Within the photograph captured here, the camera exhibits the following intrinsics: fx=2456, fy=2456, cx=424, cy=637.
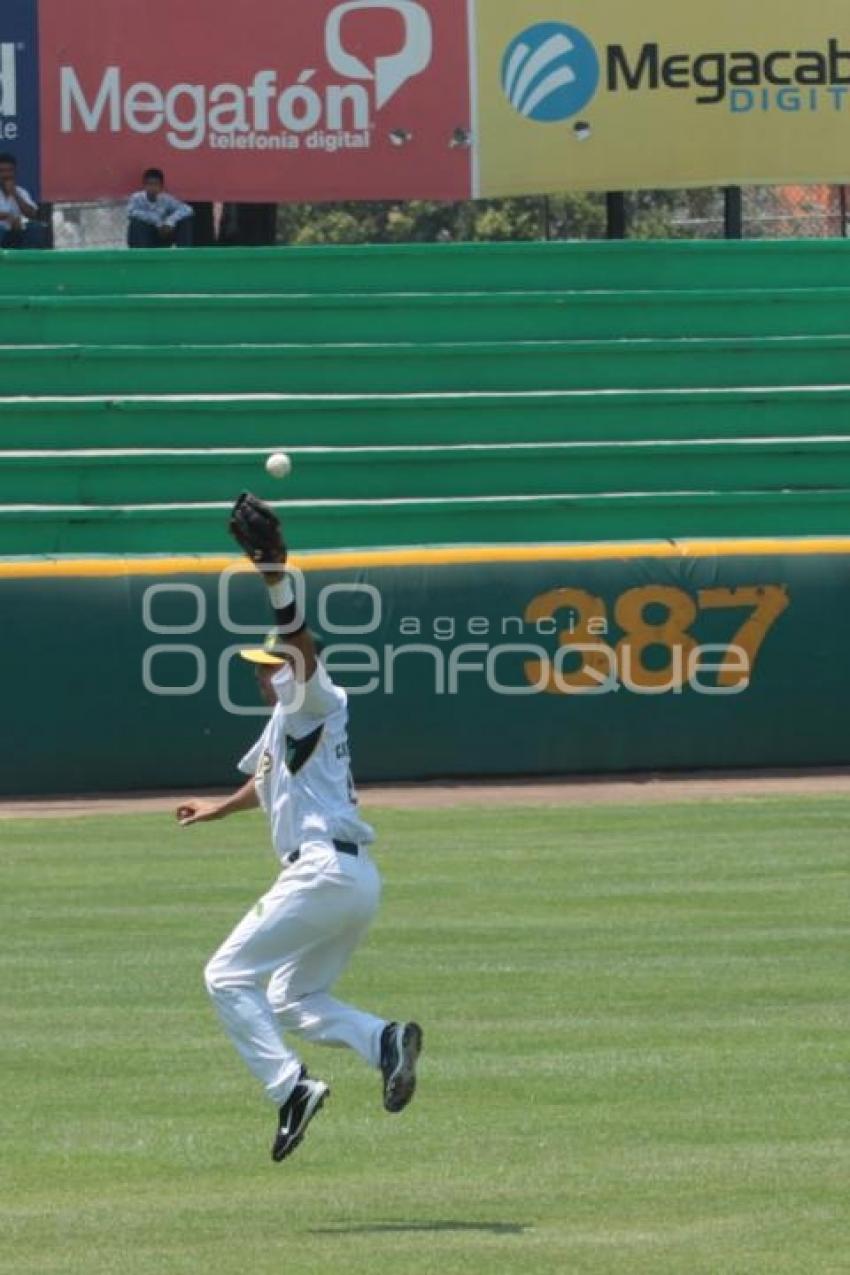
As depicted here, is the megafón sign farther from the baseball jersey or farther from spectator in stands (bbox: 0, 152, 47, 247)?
the baseball jersey

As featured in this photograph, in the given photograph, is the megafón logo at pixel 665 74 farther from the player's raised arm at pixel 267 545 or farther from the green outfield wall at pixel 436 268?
the player's raised arm at pixel 267 545

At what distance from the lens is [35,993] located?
37.1 feet

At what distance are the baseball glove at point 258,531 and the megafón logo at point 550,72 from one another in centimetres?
1728

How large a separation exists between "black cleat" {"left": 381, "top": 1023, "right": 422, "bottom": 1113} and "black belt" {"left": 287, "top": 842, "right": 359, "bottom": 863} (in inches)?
22.9

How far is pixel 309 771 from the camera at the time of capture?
7.98m

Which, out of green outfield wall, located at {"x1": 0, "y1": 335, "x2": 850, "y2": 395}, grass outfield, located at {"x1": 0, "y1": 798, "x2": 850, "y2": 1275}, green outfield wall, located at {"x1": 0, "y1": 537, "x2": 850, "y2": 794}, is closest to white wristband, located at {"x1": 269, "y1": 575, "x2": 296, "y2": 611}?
grass outfield, located at {"x1": 0, "y1": 798, "x2": 850, "y2": 1275}

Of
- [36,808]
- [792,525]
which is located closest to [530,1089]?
[36,808]

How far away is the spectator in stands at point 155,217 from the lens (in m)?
23.5

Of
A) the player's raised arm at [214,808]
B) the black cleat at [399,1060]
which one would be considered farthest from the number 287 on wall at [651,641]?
the black cleat at [399,1060]

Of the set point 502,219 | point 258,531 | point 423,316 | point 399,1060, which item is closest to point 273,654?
point 258,531

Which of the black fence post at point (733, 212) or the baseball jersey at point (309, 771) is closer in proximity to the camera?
the baseball jersey at point (309, 771)

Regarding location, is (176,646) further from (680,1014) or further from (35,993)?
(680,1014)

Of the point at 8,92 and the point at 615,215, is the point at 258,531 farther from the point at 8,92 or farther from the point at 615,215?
Answer: the point at 615,215

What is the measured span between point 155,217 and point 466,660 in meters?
6.58
